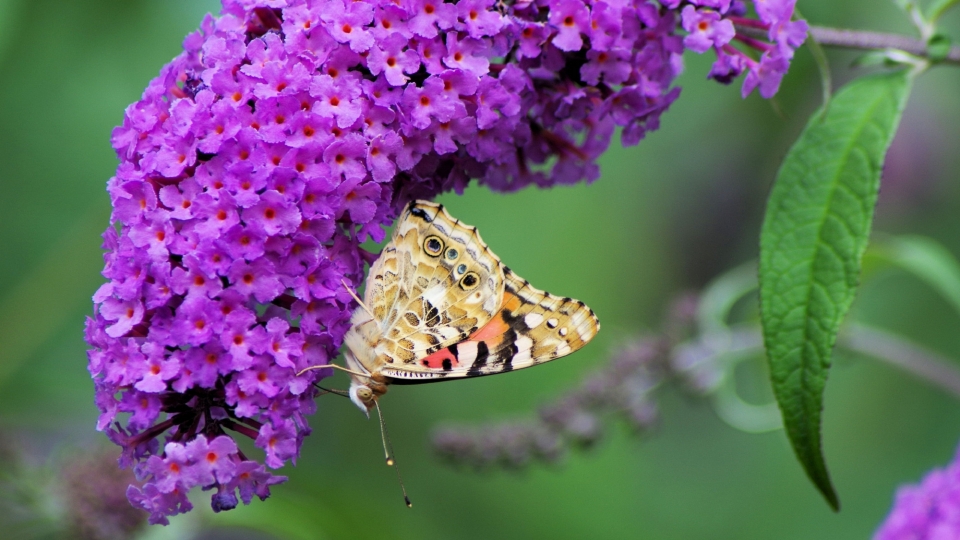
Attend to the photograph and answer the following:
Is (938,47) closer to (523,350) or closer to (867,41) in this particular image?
(867,41)

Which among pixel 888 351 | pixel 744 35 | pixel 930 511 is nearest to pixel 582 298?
pixel 888 351

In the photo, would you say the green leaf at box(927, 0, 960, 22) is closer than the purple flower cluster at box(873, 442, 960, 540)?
Yes

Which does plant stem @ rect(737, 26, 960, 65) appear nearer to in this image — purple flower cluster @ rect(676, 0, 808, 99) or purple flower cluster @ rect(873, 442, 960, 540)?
purple flower cluster @ rect(676, 0, 808, 99)

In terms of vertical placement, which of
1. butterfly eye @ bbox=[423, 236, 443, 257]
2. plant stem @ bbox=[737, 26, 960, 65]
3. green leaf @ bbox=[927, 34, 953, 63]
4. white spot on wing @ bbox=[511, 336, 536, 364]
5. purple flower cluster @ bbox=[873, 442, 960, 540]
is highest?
plant stem @ bbox=[737, 26, 960, 65]

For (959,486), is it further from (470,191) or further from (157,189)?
(470,191)

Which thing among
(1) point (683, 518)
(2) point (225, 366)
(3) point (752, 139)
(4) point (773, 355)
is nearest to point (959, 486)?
(4) point (773, 355)

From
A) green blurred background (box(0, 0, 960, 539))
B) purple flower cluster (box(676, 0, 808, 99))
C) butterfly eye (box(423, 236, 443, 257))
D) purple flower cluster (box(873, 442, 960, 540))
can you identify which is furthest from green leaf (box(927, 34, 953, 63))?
green blurred background (box(0, 0, 960, 539))

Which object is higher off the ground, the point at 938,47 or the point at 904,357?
the point at 938,47
